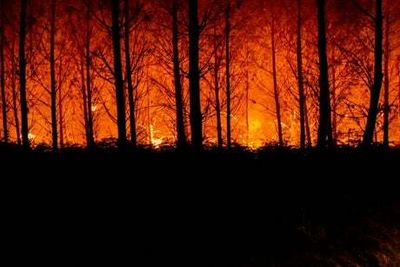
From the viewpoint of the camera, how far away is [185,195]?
5.56 meters

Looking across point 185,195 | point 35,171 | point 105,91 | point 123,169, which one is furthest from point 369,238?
point 105,91

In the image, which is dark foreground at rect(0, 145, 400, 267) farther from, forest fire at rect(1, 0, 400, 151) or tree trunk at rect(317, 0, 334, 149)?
forest fire at rect(1, 0, 400, 151)

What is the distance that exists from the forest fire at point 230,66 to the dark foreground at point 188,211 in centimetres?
1129

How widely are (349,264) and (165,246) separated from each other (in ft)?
7.47

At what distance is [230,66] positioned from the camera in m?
21.2

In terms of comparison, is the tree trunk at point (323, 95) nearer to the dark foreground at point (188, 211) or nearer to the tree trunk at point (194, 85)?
the tree trunk at point (194, 85)

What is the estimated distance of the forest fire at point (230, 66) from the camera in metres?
19.4

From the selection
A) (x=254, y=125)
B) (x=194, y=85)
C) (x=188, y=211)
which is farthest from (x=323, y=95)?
(x=254, y=125)

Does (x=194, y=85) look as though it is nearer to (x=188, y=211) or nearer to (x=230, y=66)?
(x=188, y=211)

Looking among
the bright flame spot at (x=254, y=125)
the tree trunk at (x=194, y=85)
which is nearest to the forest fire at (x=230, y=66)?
the bright flame spot at (x=254, y=125)

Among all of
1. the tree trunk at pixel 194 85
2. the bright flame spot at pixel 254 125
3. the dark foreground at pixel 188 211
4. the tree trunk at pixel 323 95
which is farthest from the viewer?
the bright flame spot at pixel 254 125

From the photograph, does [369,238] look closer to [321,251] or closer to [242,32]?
[321,251]

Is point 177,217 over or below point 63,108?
below

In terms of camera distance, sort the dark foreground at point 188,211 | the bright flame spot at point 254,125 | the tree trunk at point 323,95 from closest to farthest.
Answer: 1. the dark foreground at point 188,211
2. the tree trunk at point 323,95
3. the bright flame spot at point 254,125
